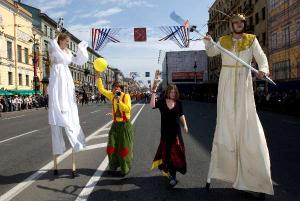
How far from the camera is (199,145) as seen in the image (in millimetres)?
10516

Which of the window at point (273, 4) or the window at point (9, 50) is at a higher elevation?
the window at point (273, 4)

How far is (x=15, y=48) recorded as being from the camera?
4956 centimetres

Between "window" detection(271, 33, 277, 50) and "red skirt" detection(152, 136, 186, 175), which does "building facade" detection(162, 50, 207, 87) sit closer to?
"window" detection(271, 33, 277, 50)

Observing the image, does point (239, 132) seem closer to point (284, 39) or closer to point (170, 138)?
point (170, 138)

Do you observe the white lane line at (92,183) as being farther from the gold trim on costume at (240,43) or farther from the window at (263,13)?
the window at (263,13)

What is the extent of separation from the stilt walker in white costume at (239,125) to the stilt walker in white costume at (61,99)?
2311 mm

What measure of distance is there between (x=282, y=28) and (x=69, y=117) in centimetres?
3474

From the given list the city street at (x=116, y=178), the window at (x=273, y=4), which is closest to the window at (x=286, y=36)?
the window at (x=273, y=4)

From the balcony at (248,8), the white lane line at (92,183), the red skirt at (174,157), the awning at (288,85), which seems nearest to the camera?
the white lane line at (92,183)

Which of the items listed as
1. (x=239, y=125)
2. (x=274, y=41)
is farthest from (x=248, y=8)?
(x=239, y=125)

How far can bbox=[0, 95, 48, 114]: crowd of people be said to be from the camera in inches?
1484

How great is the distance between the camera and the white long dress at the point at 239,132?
5.36 metres

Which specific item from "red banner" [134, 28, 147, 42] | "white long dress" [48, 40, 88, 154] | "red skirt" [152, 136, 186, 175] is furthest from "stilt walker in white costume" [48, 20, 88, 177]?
"red banner" [134, 28, 147, 42]

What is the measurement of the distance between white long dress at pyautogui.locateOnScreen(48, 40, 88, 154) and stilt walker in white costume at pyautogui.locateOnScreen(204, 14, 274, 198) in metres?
2.31
